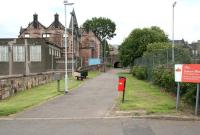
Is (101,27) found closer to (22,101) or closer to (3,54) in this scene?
(3,54)

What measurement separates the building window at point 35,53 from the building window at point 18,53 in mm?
1465

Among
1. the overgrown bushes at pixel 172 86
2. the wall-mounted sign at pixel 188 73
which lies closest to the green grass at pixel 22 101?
the overgrown bushes at pixel 172 86

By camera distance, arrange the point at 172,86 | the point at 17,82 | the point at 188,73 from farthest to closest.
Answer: the point at 17,82 < the point at 172,86 < the point at 188,73

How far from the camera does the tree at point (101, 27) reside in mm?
124438

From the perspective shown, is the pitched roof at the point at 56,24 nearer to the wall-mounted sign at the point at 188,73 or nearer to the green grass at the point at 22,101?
the green grass at the point at 22,101

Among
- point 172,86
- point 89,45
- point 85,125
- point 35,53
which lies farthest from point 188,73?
point 89,45

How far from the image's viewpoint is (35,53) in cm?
7138

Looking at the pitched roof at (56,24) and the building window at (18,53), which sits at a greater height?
the pitched roof at (56,24)

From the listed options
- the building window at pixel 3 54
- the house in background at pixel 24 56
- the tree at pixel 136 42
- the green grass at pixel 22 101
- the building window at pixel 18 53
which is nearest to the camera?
the green grass at pixel 22 101

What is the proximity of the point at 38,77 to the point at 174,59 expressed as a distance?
50.1 ft

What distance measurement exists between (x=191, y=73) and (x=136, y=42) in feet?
201

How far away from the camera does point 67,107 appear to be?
58.2 feet

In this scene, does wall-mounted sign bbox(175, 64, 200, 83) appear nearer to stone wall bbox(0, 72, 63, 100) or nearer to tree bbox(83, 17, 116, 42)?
stone wall bbox(0, 72, 63, 100)

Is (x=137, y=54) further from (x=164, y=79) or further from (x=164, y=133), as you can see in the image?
(x=164, y=133)
